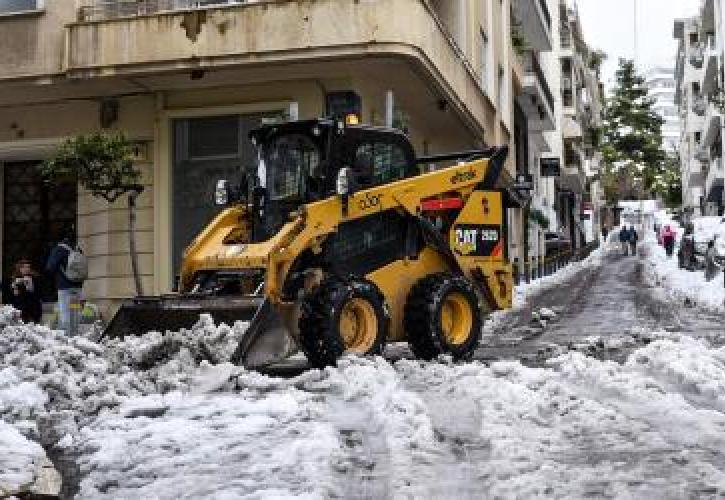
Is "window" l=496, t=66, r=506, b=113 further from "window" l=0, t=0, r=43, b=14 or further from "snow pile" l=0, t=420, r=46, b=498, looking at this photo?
"snow pile" l=0, t=420, r=46, b=498

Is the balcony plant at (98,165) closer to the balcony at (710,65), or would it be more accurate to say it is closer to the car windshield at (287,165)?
the car windshield at (287,165)

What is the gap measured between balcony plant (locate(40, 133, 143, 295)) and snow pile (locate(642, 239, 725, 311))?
10.1m

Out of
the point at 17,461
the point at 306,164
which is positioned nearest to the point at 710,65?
the point at 306,164

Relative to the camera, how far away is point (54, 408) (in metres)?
6.67

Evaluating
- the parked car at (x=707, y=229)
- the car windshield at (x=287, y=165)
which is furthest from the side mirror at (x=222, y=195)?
the parked car at (x=707, y=229)

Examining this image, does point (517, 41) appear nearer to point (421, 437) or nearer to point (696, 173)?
point (421, 437)

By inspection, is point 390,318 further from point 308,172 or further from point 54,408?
point 54,408

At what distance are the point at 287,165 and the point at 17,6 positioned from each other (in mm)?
9381

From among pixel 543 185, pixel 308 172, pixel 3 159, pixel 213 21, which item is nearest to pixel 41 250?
pixel 3 159

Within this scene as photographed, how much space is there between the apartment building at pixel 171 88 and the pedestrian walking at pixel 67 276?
2728mm

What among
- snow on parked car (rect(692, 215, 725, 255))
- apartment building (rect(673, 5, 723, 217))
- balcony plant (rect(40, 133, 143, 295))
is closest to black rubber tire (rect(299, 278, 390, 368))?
balcony plant (rect(40, 133, 143, 295))

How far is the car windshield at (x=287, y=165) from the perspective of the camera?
32.3 ft

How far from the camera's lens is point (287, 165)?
10.0 metres

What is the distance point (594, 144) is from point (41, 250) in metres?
65.9
